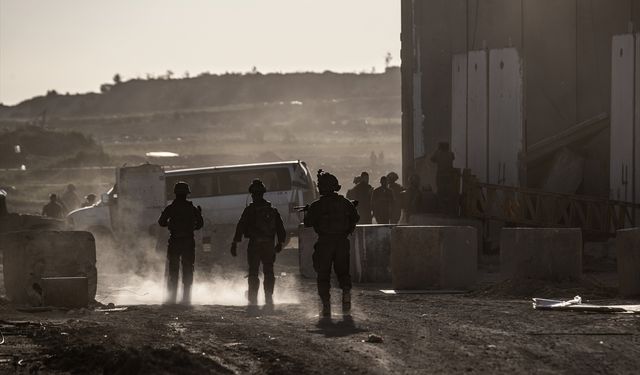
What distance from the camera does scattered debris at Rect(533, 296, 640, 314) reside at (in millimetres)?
15453

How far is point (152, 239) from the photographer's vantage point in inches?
1257

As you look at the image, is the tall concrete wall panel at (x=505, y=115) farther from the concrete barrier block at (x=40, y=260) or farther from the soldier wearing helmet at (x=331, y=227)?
the soldier wearing helmet at (x=331, y=227)

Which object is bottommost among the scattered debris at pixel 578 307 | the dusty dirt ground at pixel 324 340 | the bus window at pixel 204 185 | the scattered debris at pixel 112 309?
the scattered debris at pixel 112 309

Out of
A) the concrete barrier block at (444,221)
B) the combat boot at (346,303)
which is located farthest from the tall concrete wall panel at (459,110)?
the combat boot at (346,303)

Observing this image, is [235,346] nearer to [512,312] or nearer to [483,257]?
[512,312]

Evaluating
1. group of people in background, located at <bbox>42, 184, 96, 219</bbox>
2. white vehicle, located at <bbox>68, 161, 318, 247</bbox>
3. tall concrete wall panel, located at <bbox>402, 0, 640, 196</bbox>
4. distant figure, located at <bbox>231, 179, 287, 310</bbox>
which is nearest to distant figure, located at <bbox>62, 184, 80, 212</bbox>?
group of people in background, located at <bbox>42, 184, 96, 219</bbox>

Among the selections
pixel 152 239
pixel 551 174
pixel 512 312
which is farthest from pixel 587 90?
pixel 512 312

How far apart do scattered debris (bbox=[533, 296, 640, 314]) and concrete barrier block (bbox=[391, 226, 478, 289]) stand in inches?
142

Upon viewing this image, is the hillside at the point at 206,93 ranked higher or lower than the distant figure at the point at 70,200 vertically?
higher

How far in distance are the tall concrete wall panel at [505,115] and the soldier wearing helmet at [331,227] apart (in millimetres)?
13389

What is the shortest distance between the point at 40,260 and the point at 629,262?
760 centimetres

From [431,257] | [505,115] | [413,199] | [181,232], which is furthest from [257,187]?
[505,115]

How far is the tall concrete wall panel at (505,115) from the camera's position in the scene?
95.5ft

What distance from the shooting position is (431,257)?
67.5ft
